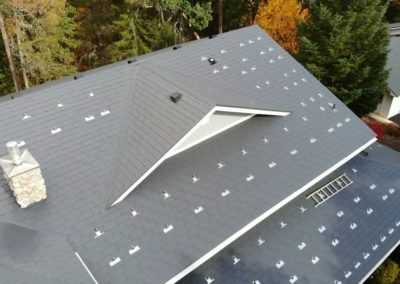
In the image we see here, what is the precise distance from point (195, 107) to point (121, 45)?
21.6 meters

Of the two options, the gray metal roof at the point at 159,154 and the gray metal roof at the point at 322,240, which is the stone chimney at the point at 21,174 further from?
the gray metal roof at the point at 322,240

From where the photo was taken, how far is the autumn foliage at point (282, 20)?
3712 cm

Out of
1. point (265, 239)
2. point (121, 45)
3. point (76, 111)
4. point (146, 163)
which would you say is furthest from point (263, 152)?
point (121, 45)

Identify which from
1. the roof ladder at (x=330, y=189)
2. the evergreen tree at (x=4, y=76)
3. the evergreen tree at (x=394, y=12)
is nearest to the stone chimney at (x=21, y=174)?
the roof ladder at (x=330, y=189)

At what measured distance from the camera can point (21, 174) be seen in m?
13.1

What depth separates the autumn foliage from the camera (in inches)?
1462

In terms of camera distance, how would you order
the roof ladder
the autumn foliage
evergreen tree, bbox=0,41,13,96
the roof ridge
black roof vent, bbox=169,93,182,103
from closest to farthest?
1. black roof vent, bbox=169,93,182,103
2. the roof ridge
3. the roof ladder
4. evergreen tree, bbox=0,41,13,96
5. the autumn foliage

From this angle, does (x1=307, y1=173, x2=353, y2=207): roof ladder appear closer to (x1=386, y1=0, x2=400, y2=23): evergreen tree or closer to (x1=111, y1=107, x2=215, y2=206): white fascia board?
(x1=111, y1=107, x2=215, y2=206): white fascia board

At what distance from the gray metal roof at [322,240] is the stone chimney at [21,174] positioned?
20.9 ft

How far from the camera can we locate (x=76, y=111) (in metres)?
16.7

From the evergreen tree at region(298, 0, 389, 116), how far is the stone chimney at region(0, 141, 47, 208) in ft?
72.2

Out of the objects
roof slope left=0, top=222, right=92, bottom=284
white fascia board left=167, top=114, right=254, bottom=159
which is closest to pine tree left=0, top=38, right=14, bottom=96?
white fascia board left=167, top=114, right=254, bottom=159

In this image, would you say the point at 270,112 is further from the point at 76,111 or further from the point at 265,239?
the point at 76,111

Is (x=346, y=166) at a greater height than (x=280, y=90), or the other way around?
(x=280, y=90)
